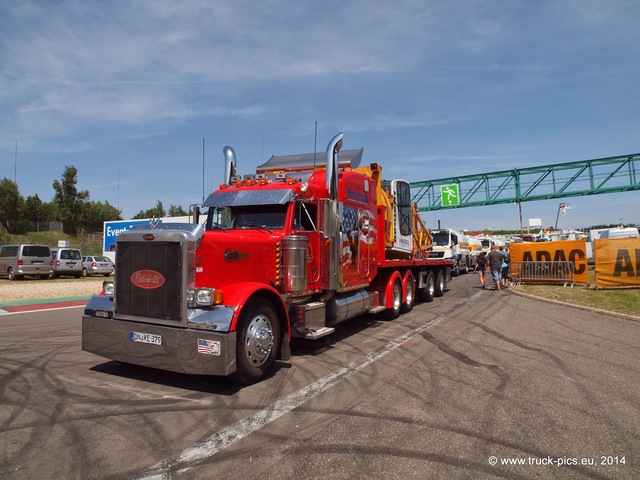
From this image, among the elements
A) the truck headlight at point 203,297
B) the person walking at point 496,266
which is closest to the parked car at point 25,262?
the person walking at point 496,266

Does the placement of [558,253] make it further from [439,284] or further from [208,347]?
[208,347]

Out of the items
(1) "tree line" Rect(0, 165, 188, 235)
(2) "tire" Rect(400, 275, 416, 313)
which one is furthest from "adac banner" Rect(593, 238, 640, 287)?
(1) "tree line" Rect(0, 165, 188, 235)

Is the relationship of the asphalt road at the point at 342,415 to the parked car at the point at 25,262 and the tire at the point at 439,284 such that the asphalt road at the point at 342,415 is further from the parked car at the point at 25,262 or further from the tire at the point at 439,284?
the parked car at the point at 25,262

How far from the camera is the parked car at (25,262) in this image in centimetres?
2416

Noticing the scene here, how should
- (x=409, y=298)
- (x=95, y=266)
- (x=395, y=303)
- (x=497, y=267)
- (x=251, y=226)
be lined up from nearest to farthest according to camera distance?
(x=251, y=226)
(x=395, y=303)
(x=409, y=298)
(x=497, y=267)
(x=95, y=266)

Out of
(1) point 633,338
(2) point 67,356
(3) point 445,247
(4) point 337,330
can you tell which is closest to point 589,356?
(1) point 633,338

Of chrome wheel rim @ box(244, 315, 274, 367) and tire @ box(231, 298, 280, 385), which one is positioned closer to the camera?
tire @ box(231, 298, 280, 385)

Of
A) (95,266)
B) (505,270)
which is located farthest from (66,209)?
(505,270)

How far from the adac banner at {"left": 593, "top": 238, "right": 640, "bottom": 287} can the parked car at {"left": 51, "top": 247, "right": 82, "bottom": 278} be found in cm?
2572

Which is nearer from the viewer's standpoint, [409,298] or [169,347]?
[169,347]

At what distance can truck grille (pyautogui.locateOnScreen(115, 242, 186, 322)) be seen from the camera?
5301mm

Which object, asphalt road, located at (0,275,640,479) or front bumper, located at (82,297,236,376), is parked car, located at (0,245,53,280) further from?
front bumper, located at (82,297,236,376)

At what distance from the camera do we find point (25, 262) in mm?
24188

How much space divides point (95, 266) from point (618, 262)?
2809 centimetres
